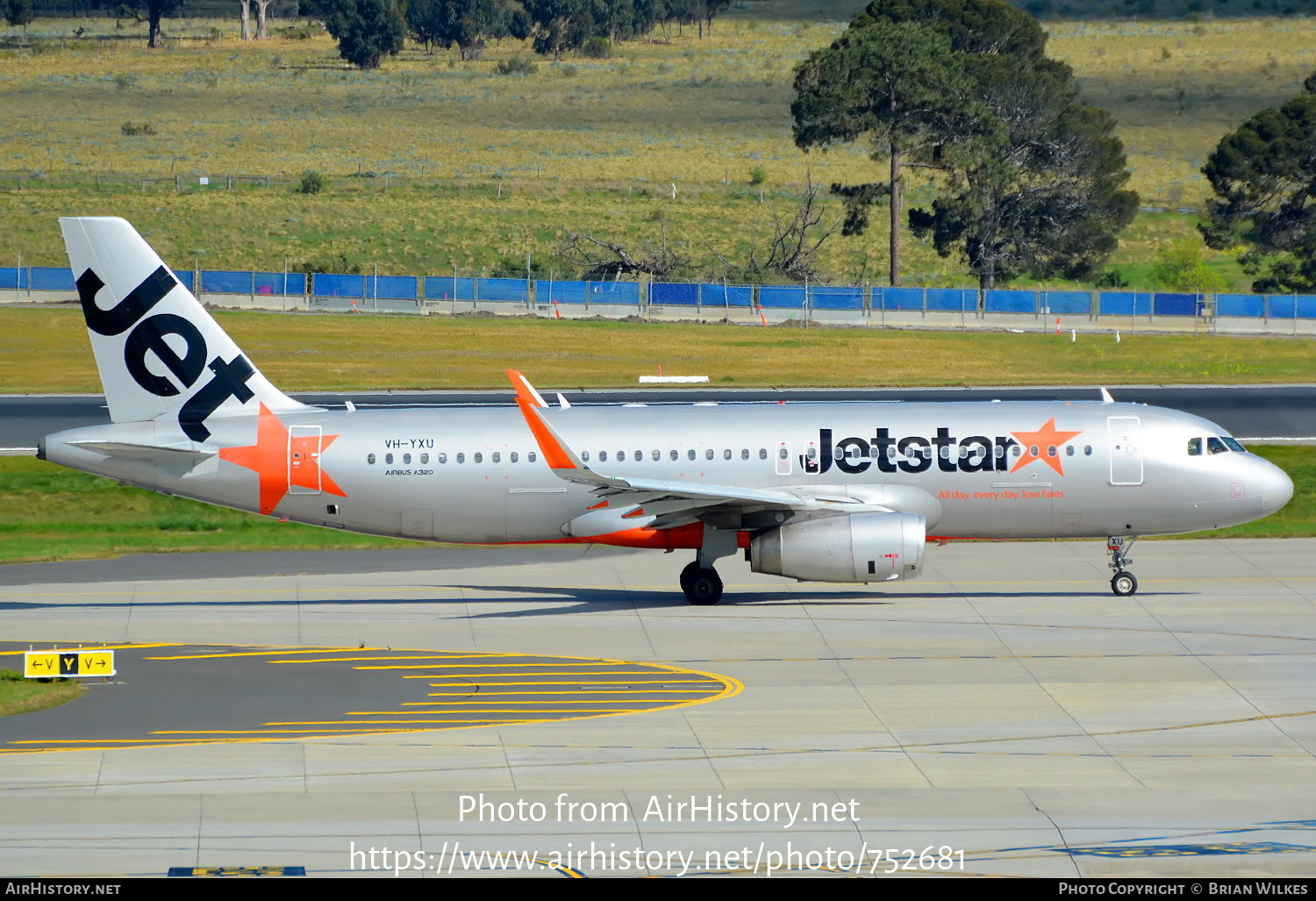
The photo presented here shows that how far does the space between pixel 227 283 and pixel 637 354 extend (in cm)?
3304

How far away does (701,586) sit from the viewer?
120ft

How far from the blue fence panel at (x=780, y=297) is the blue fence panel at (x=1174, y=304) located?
2102cm

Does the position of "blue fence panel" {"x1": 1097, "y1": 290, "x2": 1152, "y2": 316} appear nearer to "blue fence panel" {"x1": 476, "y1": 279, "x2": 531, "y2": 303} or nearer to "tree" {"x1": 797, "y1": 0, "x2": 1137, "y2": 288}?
"tree" {"x1": 797, "y1": 0, "x2": 1137, "y2": 288}

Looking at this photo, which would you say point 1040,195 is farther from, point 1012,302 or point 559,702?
point 559,702

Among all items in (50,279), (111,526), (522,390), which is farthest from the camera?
(50,279)

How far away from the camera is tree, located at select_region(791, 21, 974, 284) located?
345 ft

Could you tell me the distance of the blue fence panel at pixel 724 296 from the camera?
10012 cm

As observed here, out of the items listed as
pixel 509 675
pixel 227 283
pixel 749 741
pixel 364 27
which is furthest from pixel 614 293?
pixel 364 27

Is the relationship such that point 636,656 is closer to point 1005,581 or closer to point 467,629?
point 467,629

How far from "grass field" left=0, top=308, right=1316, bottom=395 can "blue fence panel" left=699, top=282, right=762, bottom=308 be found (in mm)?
5654

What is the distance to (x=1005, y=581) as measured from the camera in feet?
128

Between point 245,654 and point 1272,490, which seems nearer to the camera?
point 245,654

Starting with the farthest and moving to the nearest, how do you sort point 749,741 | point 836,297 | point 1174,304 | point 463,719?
point 836,297 → point 1174,304 → point 463,719 → point 749,741

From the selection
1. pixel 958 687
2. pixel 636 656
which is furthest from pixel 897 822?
pixel 636 656
